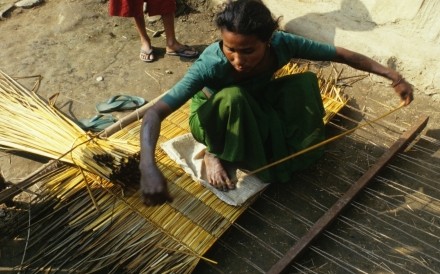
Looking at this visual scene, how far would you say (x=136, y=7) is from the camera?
335cm

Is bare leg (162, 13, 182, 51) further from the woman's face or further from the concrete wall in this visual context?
the woman's face

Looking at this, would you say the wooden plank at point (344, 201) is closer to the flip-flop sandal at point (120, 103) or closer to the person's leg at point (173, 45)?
the flip-flop sandal at point (120, 103)

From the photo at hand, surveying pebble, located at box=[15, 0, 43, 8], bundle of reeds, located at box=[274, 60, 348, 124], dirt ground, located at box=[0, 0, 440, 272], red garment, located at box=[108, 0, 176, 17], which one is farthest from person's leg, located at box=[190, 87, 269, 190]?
pebble, located at box=[15, 0, 43, 8]

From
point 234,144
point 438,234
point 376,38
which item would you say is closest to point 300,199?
point 234,144

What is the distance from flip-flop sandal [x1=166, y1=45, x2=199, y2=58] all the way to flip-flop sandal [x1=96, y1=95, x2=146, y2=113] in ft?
2.07

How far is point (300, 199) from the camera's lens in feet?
7.91

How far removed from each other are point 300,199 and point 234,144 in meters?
0.50

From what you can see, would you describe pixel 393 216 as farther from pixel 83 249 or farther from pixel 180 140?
pixel 83 249

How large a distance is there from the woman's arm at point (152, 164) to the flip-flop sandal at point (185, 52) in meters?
1.67

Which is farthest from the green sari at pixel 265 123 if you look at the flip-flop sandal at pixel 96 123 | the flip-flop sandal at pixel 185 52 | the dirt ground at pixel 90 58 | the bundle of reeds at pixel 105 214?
the flip-flop sandal at pixel 185 52

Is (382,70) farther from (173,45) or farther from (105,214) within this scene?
(173,45)

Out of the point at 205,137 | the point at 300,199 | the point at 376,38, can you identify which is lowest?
the point at 300,199

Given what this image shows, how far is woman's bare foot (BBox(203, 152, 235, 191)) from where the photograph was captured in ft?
7.68

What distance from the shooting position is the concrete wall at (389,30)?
2.86 metres
